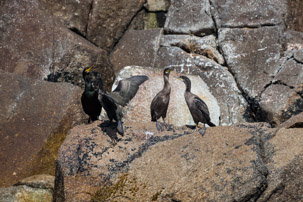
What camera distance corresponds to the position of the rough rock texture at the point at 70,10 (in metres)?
10.4

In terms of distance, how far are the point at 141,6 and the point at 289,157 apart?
6.54 meters

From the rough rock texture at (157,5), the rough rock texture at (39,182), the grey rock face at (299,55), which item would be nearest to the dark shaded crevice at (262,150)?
the rough rock texture at (39,182)

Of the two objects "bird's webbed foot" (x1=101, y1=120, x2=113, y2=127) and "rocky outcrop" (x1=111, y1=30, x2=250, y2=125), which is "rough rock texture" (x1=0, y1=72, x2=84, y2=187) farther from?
"rocky outcrop" (x1=111, y1=30, x2=250, y2=125)

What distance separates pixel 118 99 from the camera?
6.46 metres

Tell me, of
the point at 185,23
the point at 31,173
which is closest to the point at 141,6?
the point at 185,23

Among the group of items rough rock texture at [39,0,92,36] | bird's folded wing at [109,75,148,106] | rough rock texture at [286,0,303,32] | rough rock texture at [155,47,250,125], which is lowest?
rough rock texture at [155,47,250,125]

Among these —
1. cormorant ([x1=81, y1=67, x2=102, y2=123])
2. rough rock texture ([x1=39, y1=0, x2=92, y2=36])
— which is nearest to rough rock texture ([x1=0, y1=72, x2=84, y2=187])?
cormorant ([x1=81, y1=67, x2=102, y2=123])

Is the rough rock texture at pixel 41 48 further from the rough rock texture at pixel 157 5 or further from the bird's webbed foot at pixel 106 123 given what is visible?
the bird's webbed foot at pixel 106 123

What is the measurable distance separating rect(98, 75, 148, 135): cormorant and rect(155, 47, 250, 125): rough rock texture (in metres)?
2.69

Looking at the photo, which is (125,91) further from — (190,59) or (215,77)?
(190,59)

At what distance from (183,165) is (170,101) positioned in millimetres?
3273

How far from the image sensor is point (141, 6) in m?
11.2

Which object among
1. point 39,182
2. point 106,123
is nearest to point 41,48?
point 39,182

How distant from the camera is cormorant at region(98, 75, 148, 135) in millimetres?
6203
